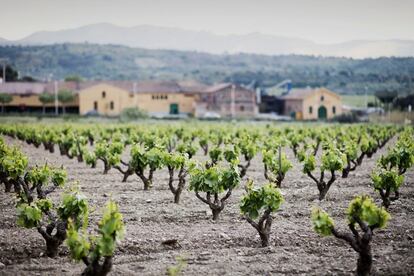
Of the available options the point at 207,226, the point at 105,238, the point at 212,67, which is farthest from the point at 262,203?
the point at 212,67

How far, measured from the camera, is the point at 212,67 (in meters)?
178

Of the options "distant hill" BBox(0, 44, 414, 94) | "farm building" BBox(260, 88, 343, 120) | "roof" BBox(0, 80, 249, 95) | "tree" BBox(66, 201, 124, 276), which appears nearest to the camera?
"tree" BBox(66, 201, 124, 276)

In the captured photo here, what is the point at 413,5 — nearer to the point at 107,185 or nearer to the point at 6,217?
the point at 107,185

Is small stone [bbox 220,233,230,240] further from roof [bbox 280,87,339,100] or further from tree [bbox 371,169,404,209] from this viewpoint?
roof [bbox 280,87,339,100]

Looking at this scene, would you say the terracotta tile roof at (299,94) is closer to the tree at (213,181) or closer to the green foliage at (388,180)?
the green foliage at (388,180)

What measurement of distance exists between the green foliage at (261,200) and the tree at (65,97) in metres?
65.9

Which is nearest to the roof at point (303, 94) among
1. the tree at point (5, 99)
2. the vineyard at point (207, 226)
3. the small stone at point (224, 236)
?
the tree at point (5, 99)

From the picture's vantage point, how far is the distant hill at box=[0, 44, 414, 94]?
11139cm

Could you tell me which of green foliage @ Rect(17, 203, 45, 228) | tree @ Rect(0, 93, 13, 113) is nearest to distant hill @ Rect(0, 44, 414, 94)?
tree @ Rect(0, 93, 13, 113)

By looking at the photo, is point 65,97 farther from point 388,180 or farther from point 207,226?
point 388,180

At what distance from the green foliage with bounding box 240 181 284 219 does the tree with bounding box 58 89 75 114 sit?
2594 inches

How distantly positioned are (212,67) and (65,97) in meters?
107

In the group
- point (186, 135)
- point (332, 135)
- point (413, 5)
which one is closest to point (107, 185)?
point (186, 135)

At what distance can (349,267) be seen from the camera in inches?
403
